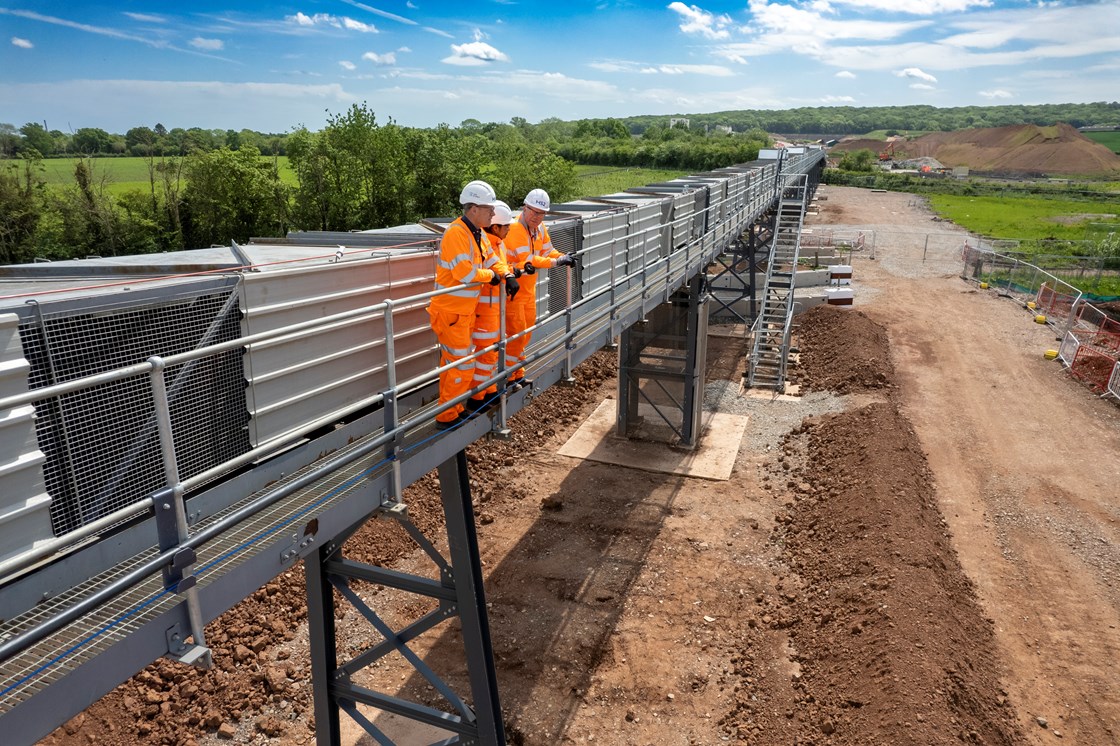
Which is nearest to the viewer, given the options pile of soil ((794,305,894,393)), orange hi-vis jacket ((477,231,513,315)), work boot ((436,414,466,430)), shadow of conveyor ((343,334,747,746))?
work boot ((436,414,466,430))

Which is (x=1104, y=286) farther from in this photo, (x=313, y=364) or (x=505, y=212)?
(x=313, y=364)

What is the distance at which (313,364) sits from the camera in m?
5.41

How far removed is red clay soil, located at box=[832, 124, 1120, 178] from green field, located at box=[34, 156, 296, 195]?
100185 millimetres

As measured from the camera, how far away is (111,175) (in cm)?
4306

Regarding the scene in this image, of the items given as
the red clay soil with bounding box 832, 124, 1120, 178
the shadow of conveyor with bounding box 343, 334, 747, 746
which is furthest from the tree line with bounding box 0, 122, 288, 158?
the red clay soil with bounding box 832, 124, 1120, 178

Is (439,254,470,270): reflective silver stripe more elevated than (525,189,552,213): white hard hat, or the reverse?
(525,189,552,213): white hard hat

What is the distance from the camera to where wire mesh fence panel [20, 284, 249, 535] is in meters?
3.84

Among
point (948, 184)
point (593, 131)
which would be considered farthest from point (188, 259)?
point (593, 131)

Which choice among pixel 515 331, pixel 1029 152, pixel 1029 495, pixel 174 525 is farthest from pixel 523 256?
pixel 1029 152

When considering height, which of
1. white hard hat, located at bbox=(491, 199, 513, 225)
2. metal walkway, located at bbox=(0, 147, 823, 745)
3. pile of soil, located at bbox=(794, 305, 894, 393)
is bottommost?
pile of soil, located at bbox=(794, 305, 894, 393)

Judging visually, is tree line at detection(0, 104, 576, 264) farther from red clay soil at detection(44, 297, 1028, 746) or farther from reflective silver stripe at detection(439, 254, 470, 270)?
reflective silver stripe at detection(439, 254, 470, 270)

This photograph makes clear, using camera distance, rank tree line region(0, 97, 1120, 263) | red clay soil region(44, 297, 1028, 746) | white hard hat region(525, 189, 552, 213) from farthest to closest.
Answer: tree line region(0, 97, 1120, 263) → red clay soil region(44, 297, 1028, 746) → white hard hat region(525, 189, 552, 213)

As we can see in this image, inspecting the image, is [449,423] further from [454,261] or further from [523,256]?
[523,256]

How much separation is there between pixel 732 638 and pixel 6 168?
1750 inches
